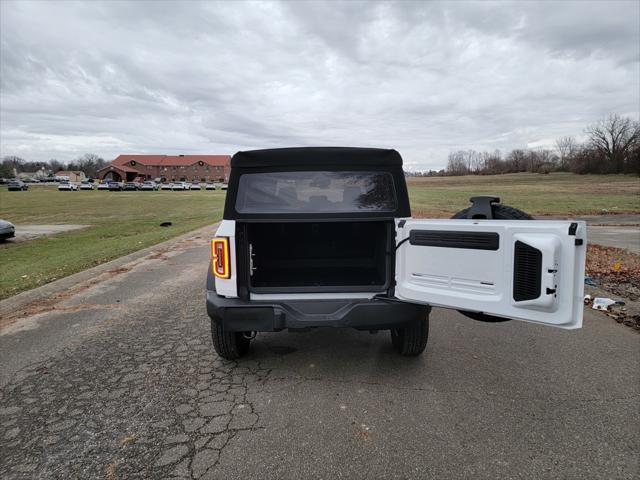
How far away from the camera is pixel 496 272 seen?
8.89 ft

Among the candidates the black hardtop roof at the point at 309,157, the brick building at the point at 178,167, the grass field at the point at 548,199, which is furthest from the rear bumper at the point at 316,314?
the brick building at the point at 178,167

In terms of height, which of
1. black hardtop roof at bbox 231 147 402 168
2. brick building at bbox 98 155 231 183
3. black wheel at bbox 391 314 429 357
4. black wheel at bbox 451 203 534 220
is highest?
brick building at bbox 98 155 231 183

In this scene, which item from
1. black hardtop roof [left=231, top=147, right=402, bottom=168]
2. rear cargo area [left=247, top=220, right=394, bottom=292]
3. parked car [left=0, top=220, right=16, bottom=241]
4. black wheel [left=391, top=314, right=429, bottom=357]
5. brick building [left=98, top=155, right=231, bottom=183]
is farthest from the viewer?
brick building [left=98, top=155, right=231, bottom=183]

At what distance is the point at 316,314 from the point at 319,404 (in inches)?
25.4

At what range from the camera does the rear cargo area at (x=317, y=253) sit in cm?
411

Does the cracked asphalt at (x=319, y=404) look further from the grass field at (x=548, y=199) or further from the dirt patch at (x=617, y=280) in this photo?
the grass field at (x=548, y=199)

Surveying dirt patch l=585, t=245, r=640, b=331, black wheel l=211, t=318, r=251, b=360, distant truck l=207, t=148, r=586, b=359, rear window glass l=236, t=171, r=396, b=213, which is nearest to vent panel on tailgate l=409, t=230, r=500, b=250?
distant truck l=207, t=148, r=586, b=359

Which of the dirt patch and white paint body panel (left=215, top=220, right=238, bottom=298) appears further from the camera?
the dirt patch

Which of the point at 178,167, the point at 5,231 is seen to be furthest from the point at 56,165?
the point at 5,231

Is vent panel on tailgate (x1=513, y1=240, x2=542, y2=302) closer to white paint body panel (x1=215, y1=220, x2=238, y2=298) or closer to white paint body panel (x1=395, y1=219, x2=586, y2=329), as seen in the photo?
white paint body panel (x1=395, y1=219, x2=586, y2=329)

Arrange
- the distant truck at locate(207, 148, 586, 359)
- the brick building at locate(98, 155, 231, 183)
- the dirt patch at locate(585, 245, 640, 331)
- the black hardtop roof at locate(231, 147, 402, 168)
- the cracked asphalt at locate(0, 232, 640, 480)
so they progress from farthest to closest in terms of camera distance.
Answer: the brick building at locate(98, 155, 231, 183) → the dirt patch at locate(585, 245, 640, 331) → the black hardtop roof at locate(231, 147, 402, 168) → the distant truck at locate(207, 148, 586, 359) → the cracked asphalt at locate(0, 232, 640, 480)

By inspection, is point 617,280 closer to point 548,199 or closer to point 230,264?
point 230,264

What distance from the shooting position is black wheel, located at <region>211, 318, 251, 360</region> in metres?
3.62

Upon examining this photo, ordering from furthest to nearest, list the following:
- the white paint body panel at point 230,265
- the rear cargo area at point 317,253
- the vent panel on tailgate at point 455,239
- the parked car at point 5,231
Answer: the parked car at point 5,231 < the rear cargo area at point 317,253 < the white paint body panel at point 230,265 < the vent panel on tailgate at point 455,239
